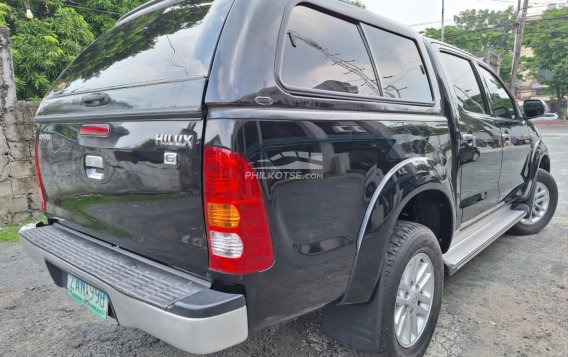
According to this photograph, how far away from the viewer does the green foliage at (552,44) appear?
2886 centimetres

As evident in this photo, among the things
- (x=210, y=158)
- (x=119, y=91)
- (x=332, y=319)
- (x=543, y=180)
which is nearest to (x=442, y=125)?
(x=332, y=319)

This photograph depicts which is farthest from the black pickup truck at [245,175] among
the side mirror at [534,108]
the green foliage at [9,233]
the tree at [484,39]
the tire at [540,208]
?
the tree at [484,39]

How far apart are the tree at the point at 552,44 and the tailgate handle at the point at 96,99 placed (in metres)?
33.8

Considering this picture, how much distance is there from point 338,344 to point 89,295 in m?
1.51

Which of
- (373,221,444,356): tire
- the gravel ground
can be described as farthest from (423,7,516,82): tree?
(373,221,444,356): tire

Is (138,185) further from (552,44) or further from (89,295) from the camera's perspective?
(552,44)

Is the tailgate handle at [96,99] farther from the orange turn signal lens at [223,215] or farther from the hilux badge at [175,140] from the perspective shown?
the orange turn signal lens at [223,215]

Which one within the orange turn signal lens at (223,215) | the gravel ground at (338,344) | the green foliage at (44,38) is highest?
the green foliage at (44,38)

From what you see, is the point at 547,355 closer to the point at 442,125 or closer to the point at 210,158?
the point at 442,125

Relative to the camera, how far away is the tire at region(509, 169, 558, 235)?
15.7ft

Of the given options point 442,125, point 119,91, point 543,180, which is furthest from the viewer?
point 543,180

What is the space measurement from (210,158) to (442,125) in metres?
1.82

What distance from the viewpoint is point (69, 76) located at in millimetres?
2543

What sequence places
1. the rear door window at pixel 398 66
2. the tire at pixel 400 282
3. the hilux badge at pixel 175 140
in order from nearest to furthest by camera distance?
the hilux badge at pixel 175 140
the tire at pixel 400 282
the rear door window at pixel 398 66
